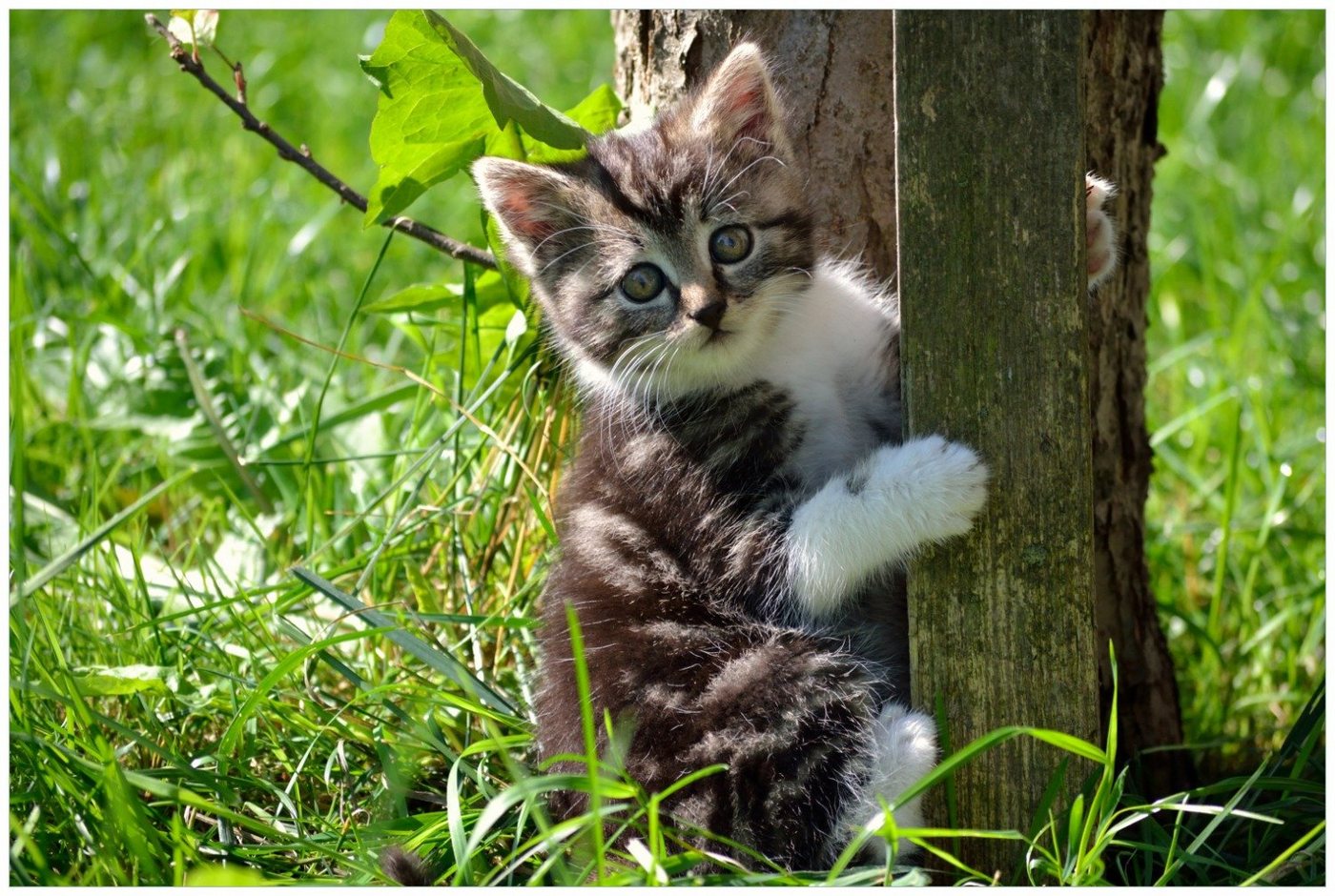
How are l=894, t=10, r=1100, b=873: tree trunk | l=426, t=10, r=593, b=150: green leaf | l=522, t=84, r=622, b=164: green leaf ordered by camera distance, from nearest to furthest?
l=894, t=10, r=1100, b=873: tree trunk → l=426, t=10, r=593, b=150: green leaf → l=522, t=84, r=622, b=164: green leaf

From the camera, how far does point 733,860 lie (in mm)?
1998

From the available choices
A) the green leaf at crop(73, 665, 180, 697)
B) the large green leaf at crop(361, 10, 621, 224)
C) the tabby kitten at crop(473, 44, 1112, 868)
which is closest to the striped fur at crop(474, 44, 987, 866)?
the tabby kitten at crop(473, 44, 1112, 868)

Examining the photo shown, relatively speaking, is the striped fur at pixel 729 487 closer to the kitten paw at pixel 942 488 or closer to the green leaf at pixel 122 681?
the kitten paw at pixel 942 488

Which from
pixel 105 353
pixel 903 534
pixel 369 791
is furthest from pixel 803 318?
pixel 105 353

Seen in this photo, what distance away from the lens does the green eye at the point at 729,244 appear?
7.80 ft

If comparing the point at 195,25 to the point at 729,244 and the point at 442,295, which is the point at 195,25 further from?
the point at 729,244

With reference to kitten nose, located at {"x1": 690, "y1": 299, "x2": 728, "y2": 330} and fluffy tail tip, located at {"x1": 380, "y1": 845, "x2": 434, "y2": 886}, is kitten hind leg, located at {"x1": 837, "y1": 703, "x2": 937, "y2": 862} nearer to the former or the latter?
fluffy tail tip, located at {"x1": 380, "y1": 845, "x2": 434, "y2": 886}

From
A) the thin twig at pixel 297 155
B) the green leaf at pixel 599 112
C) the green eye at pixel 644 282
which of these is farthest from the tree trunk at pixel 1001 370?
the thin twig at pixel 297 155

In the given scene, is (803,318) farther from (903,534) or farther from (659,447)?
(903,534)

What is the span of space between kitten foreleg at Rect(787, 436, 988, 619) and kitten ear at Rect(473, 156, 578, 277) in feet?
2.64

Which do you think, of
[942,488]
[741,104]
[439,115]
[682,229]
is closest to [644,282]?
[682,229]

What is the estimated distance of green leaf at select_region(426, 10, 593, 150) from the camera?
7.18 feet

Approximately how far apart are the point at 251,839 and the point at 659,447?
1.08 meters

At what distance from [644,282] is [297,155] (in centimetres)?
84
